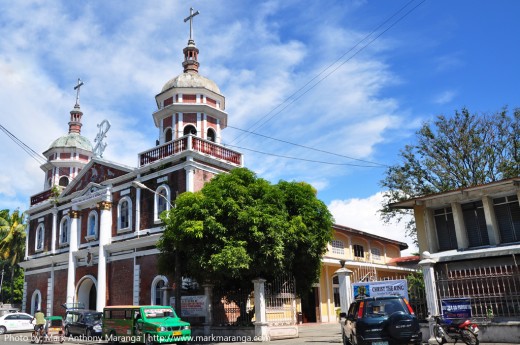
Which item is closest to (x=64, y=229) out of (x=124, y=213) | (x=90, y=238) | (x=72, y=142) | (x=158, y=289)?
(x=90, y=238)

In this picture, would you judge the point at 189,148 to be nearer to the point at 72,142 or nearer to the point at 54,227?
the point at 54,227

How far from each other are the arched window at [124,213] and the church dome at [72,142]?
440 inches

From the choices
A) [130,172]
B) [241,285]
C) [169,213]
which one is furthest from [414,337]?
[130,172]

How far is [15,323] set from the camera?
27125 millimetres

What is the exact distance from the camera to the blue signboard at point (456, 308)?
14.0 m

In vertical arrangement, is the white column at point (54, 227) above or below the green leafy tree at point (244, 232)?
above

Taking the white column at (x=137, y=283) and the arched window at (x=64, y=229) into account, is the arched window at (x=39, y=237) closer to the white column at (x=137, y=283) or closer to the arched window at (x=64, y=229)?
the arched window at (x=64, y=229)

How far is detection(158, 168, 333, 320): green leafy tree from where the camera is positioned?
688 inches

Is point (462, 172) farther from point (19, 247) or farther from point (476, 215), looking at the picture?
point (19, 247)

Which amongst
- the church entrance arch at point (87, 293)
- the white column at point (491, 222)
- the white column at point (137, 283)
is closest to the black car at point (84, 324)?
the white column at point (137, 283)

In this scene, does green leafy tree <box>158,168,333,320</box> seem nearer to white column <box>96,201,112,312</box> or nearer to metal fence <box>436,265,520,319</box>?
metal fence <box>436,265,520,319</box>

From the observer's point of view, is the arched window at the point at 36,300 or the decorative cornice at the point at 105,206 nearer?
the decorative cornice at the point at 105,206

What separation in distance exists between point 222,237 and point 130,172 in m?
11.2

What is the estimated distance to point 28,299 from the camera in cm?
3272
